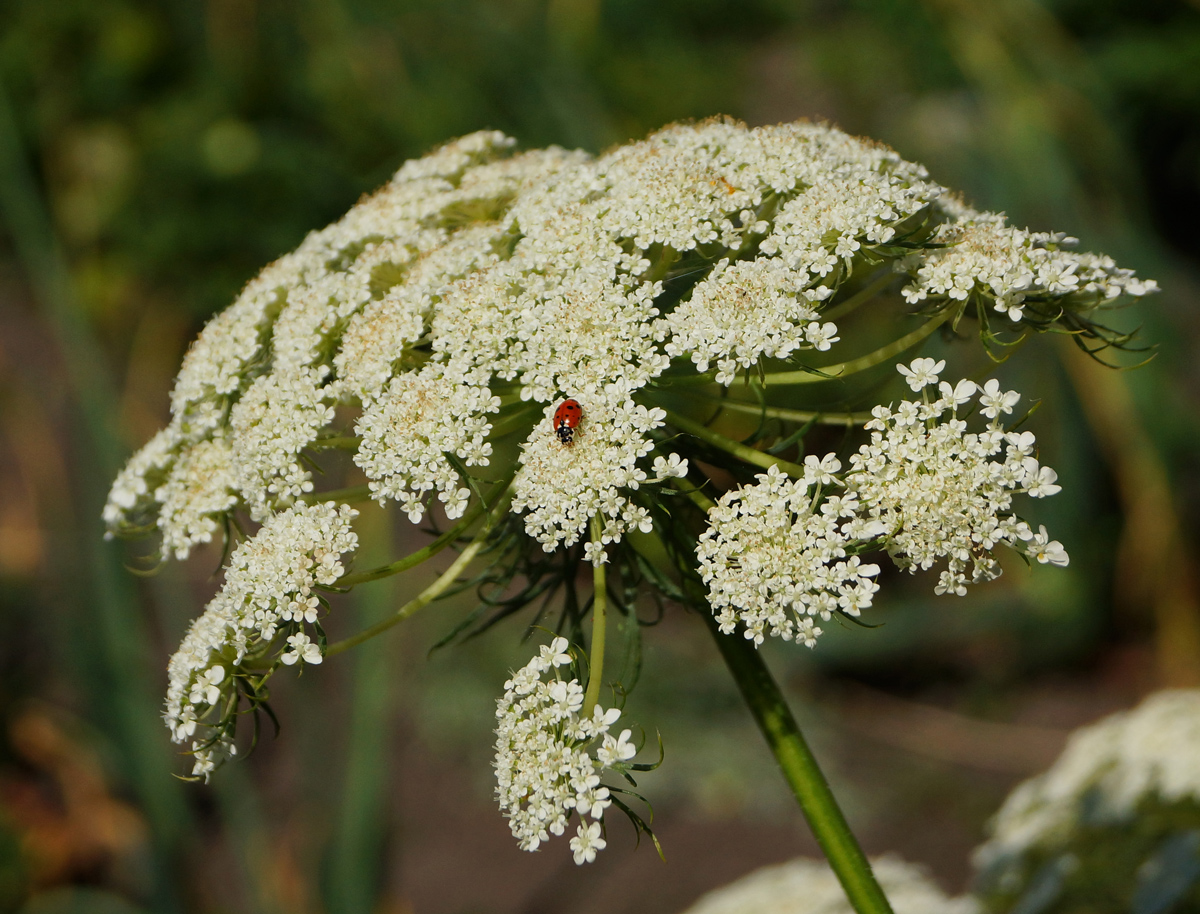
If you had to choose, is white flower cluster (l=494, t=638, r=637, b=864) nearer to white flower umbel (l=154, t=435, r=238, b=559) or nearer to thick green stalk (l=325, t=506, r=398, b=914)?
white flower umbel (l=154, t=435, r=238, b=559)

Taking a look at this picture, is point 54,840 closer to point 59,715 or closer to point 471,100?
point 59,715

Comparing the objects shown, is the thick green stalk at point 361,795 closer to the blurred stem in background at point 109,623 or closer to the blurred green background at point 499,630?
the blurred green background at point 499,630

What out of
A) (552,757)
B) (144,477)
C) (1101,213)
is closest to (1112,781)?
(552,757)

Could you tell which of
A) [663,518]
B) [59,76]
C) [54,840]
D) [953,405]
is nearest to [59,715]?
[54,840]

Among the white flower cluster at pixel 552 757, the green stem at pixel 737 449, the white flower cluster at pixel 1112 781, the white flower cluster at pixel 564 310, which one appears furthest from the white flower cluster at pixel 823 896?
the white flower cluster at pixel 564 310

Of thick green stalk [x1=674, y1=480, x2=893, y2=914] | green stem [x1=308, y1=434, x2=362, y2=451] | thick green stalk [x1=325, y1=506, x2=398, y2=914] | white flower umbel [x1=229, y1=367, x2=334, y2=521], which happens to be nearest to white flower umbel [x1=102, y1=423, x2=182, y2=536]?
white flower umbel [x1=229, y1=367, x2=334, y2=521]

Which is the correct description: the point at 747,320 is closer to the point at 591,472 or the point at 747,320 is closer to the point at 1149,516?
the point at 591,472
